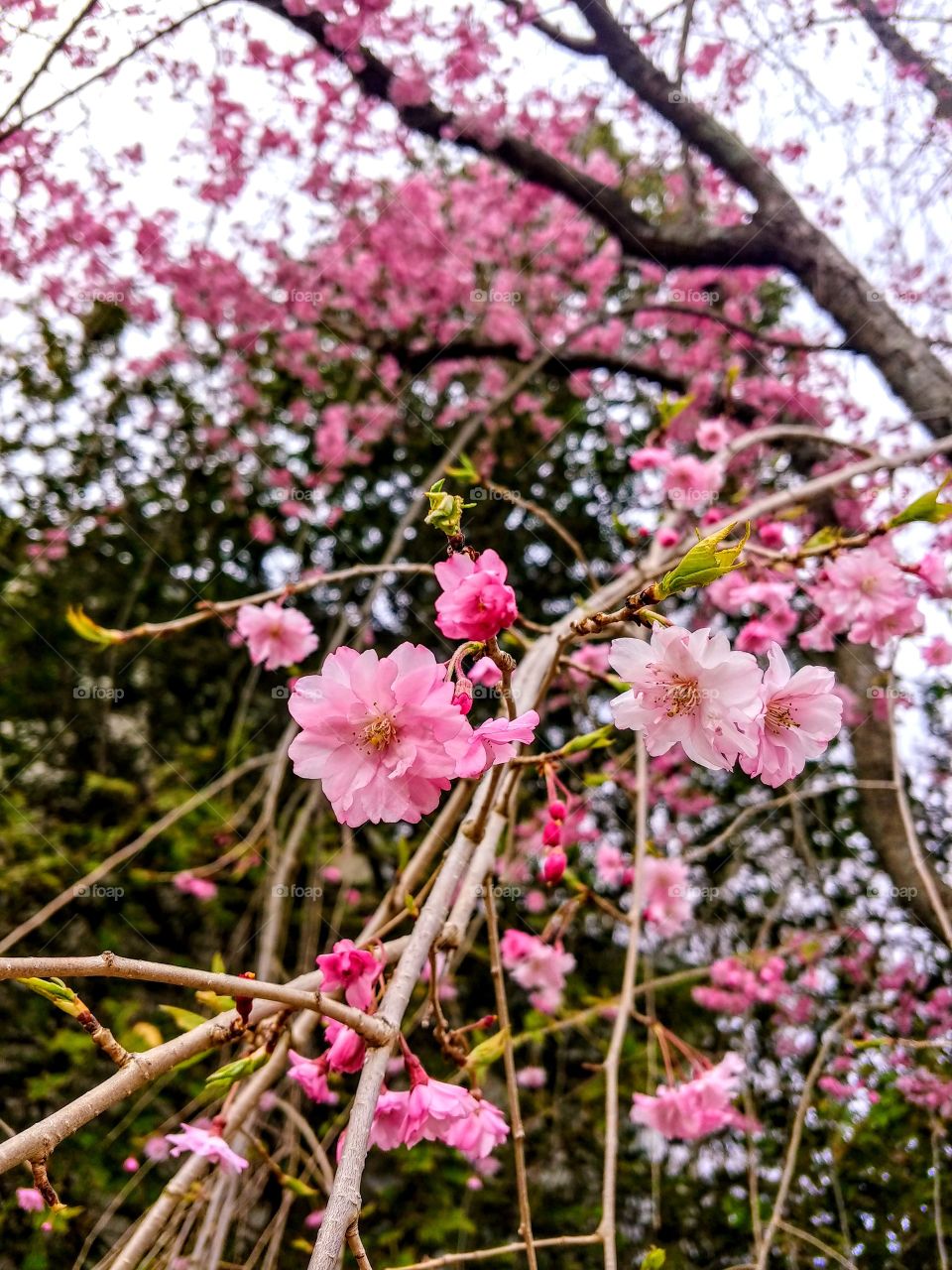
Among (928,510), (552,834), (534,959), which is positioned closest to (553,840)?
(552,834)

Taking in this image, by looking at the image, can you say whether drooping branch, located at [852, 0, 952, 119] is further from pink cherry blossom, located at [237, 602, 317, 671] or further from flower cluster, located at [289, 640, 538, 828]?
flower cluster, located at [289, 640, 538, 828]

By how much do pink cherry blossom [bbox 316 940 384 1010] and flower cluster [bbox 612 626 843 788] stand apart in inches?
15.7

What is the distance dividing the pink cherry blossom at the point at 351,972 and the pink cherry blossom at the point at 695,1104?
34.7 inches

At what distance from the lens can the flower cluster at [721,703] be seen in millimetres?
713

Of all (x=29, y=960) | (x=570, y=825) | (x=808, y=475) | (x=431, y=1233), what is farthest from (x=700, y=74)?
(x=431, y=1233)

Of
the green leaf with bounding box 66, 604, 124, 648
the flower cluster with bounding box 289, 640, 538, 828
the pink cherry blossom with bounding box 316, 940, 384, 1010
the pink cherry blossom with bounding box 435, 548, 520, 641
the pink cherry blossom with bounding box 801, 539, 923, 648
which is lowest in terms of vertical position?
the pink cherry blossom with bounding box 316, 940, 384, 1010

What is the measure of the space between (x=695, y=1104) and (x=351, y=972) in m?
0.96

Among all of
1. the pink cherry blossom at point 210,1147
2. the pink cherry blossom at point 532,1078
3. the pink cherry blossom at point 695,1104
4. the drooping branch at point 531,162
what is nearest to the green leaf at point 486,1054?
the pink cherry blossom at point 210,1147

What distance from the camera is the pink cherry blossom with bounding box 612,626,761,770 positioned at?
2.33 feet

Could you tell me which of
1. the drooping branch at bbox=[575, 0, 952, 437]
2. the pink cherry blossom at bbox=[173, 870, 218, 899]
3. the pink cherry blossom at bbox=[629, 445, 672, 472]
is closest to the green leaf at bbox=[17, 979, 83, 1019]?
the pink cherry blossom at bbox=[629, 445, 672, 472]

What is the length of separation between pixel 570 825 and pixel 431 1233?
1356 mm

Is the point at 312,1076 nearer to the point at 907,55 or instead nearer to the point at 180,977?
the point at 180,977

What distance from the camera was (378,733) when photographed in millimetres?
722

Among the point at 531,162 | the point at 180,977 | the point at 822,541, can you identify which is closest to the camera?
the point at 180,977
